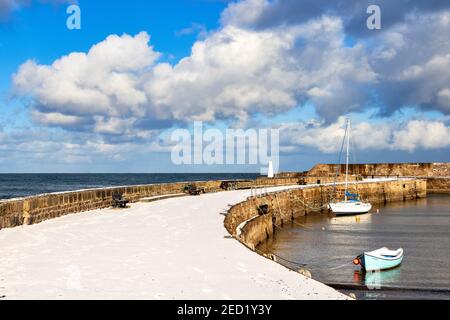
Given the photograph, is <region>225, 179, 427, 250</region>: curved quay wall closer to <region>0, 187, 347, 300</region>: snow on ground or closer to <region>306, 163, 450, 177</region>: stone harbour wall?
<region>0, 187, 347, 300</region>: snow on ground

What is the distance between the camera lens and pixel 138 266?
11.7 meters

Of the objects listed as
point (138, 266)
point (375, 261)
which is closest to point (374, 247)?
point (375, 261)

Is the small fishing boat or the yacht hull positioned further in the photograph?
the yacht hull

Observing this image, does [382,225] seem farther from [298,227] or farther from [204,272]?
[204,272]

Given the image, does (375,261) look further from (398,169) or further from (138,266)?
(398,169)

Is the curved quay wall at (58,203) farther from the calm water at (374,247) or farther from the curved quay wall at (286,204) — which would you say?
the calm water at (374,247)

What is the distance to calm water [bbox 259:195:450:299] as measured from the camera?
17312mm

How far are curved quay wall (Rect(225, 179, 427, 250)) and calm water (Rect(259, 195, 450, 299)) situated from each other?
106 centimetres

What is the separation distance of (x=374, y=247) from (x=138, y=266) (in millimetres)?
18855

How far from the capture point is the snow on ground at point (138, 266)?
Answer: 9.43 metres

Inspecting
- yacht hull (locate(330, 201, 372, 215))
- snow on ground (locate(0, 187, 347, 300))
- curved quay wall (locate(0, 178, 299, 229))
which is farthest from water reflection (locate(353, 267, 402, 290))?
yacht hull (locate(330, 201, 372, 215))

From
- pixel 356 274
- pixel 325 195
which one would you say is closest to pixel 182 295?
pixel 356 274

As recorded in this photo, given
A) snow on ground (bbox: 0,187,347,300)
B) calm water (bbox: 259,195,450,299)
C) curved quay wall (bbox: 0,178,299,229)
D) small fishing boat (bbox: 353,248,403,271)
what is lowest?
calm water (bbox: 259,195,450,299)
